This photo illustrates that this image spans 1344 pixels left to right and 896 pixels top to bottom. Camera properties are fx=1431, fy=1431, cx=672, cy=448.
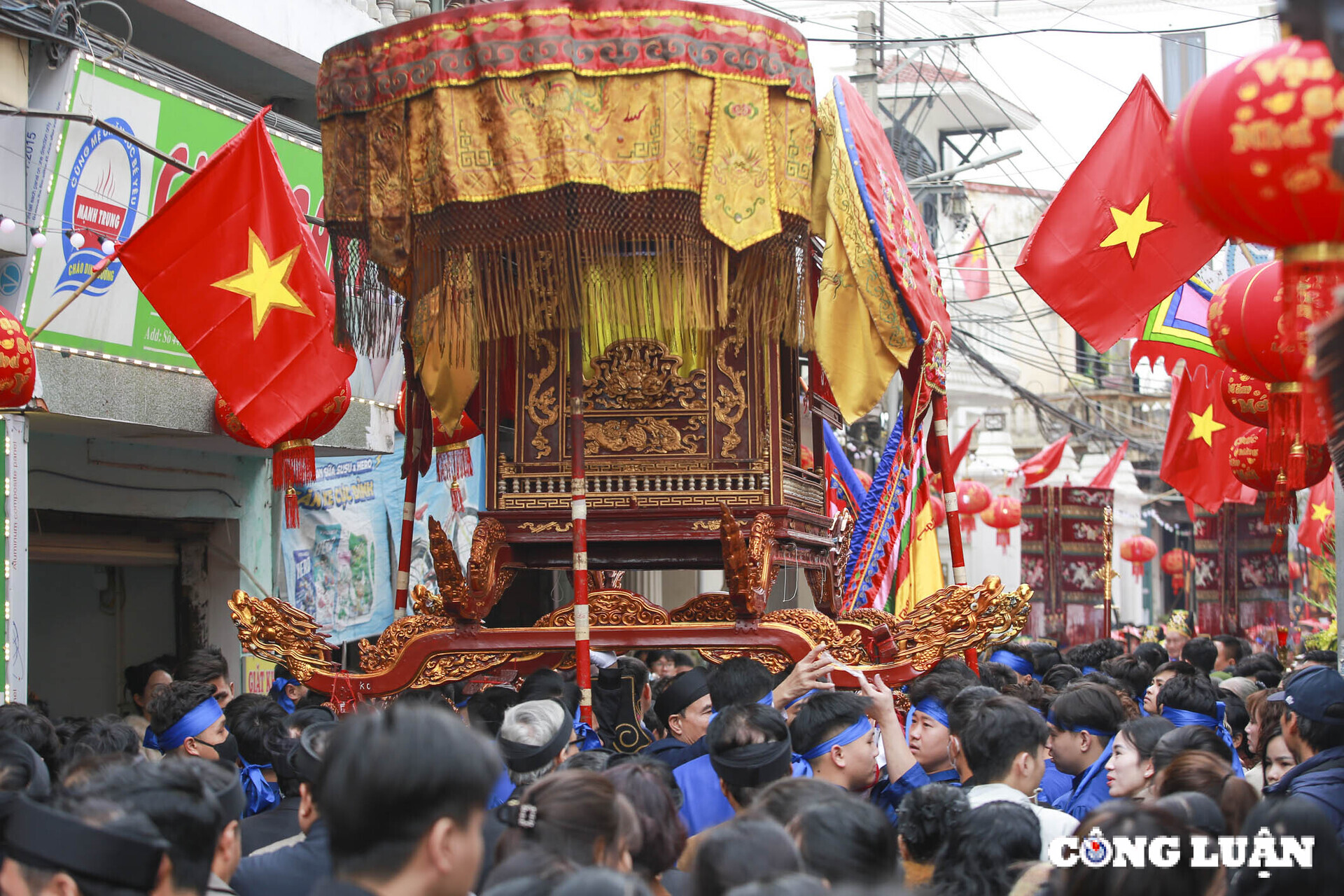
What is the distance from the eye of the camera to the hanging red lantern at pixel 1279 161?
3.64 m

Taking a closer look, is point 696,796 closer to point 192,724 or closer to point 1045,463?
point 192,724

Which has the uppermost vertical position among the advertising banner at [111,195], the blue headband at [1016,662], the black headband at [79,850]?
the advertising banner at [111,195]

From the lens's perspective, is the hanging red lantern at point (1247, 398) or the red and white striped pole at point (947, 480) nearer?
the red and white striped pole at point (947, 480)

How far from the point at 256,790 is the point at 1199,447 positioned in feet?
28.7

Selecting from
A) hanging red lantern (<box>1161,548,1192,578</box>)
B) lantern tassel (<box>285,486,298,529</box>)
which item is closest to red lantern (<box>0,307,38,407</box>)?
lantern tassel (<box>285,486,298,529</box>)

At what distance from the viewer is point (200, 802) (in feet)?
9.45

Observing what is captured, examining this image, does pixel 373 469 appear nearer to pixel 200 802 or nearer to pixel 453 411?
pixel 453 411

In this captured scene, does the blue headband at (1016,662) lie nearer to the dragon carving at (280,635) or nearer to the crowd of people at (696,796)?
the crowd of people at (696,796)

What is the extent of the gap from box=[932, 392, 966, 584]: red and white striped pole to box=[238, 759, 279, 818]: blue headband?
344 centimetres

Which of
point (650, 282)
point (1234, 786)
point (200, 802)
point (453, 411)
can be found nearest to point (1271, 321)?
point (650, 282)

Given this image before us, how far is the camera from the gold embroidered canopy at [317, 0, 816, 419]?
5.79 meters

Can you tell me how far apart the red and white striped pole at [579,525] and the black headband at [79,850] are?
3399 millimetres

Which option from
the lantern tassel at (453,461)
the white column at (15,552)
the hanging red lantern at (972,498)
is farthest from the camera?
the hanging red lantern at (972,498)

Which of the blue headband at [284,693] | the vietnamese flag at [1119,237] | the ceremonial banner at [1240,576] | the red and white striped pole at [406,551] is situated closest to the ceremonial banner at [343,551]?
the blue headband at [284,693]
